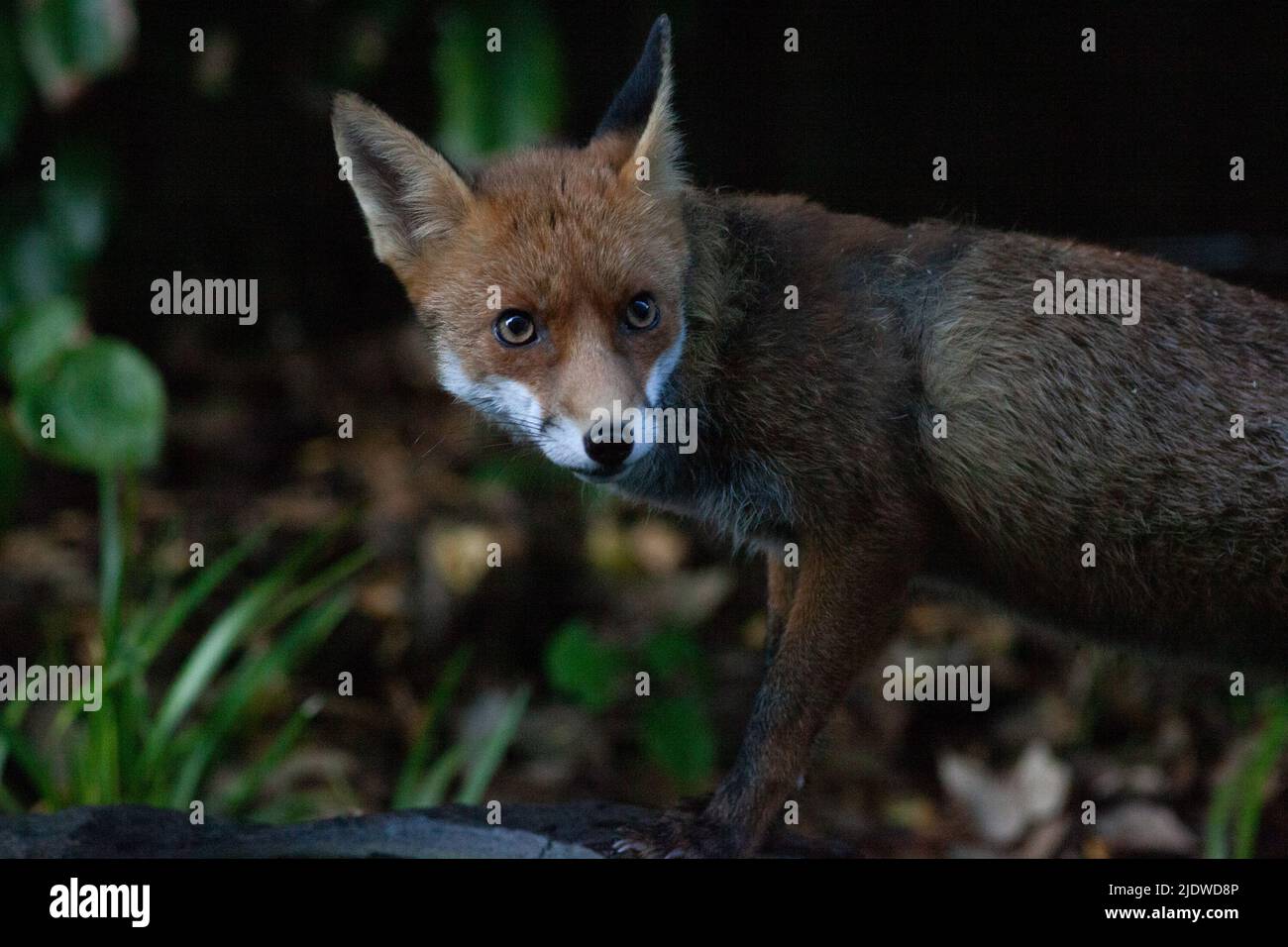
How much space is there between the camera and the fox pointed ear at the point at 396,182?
4.26m

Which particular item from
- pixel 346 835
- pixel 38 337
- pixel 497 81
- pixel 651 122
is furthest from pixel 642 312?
pixel 38 337

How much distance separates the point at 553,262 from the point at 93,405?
2813 mm

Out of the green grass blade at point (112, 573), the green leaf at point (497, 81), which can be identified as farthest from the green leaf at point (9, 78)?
the green leaf at point (497, 81)

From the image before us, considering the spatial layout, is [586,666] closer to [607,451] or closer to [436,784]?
[436,784]

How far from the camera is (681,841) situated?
13.8ft

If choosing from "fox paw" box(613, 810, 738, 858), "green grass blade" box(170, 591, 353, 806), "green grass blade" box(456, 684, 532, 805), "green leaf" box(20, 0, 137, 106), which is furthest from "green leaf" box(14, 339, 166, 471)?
"fox paw" box(613, 810, 738, 858)

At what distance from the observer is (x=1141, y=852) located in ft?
21.5

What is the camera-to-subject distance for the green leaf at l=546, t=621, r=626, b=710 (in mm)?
6212

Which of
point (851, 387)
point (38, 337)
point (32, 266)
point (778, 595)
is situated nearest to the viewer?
point (851, 387)

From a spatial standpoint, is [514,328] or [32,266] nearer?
[514,328]

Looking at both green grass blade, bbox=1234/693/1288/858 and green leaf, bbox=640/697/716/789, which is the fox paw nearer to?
green leaf, bbox=640/697/716/789
